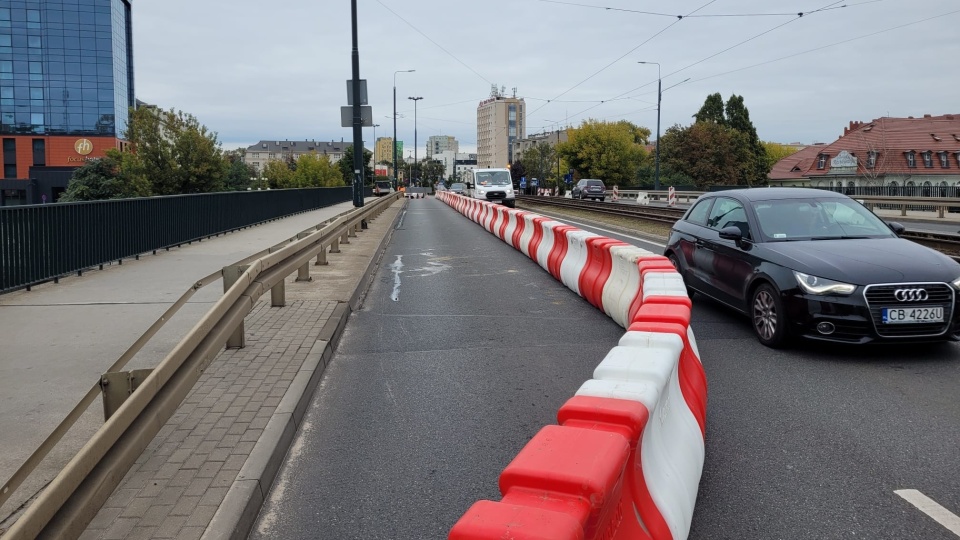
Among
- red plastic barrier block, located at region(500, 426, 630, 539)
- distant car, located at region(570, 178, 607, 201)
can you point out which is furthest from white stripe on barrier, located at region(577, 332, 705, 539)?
distant car, located at region(570, 178, 607, 201)

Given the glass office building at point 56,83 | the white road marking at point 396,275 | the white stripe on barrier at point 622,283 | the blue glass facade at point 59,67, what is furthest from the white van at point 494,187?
the blue glass facade at point 59,67

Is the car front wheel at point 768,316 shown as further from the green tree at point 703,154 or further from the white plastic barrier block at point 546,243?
the green tree at point 703,154

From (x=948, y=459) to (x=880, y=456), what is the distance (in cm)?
34

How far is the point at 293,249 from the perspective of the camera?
8352mm

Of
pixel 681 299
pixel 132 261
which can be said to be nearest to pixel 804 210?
pixel 681 299

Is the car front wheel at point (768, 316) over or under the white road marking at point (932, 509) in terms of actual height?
over

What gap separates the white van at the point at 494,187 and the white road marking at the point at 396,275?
26067 millimetres

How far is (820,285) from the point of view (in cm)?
671

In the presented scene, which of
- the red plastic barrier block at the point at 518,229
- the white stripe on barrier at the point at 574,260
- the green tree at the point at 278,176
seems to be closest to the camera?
the white stripe on barrier at the point at 574,260

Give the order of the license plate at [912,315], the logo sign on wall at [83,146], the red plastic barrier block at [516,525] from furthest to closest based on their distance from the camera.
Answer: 1. the logo sign on wall at [83,146]
2. the license plate at [912,315]
3. the red plastic barrier block at [516,525]

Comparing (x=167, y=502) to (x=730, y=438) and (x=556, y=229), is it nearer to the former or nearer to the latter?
(x=730, y=438)

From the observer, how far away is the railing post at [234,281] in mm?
6537

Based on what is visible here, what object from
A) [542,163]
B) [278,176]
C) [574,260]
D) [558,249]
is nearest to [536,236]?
[558,249]

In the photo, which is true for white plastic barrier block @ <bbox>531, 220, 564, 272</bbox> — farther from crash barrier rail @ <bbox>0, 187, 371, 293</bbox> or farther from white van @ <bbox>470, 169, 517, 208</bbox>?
white van @ <bbox>470, 169, 517, 208</bbox>
